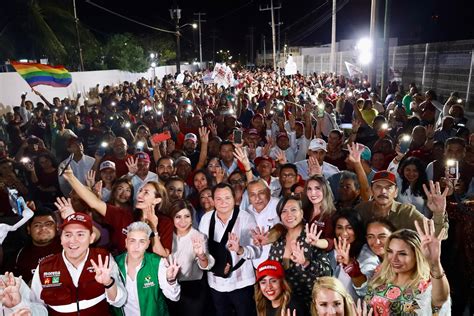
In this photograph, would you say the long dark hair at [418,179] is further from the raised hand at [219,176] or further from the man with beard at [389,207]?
the raised hand at [219,176]

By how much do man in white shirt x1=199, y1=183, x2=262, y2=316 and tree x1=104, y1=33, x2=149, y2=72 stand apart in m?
27.7

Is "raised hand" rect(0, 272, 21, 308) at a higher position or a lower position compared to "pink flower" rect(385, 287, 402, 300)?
higher

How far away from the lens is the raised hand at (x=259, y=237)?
418 cm

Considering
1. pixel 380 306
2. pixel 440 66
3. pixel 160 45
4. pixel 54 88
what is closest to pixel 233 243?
pixel 380 306

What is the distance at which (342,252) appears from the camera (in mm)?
3691

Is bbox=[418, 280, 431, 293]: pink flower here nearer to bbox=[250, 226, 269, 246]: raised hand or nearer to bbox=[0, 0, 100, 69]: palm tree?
bbox=[250, 226, 269, 246]: raised hand

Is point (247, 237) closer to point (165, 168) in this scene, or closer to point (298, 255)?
point (298, 255)

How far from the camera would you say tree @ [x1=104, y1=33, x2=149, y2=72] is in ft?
99.9

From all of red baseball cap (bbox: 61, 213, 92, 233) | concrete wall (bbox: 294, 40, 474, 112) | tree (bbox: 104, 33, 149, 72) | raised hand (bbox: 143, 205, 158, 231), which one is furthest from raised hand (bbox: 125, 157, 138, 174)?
tree (bbox: 104, 33, 149, 72)

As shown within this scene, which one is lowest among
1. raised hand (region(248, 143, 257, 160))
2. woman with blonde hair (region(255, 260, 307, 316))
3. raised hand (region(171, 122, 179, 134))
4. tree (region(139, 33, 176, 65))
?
woman with blonde hair (region(255, 260, 307, 316))

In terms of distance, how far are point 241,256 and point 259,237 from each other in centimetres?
24

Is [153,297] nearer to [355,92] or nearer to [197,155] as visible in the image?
[197,155]

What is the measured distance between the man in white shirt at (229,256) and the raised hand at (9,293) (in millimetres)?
1674

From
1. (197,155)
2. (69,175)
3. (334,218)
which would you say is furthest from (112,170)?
(334,218)
